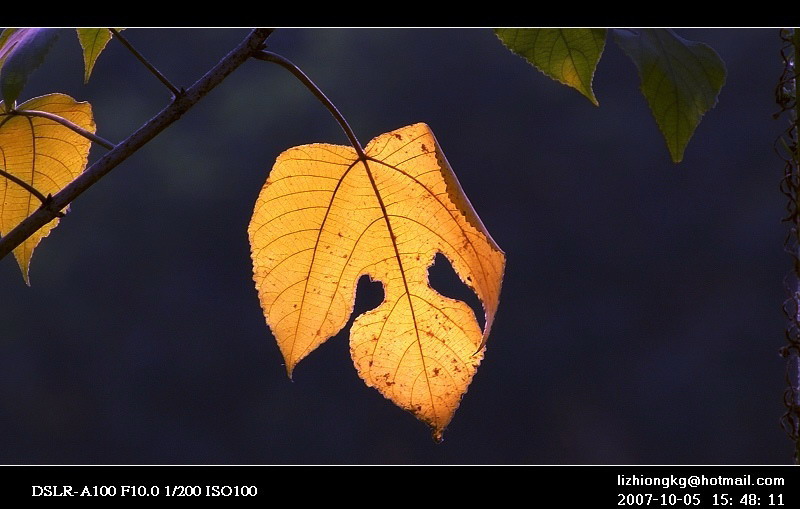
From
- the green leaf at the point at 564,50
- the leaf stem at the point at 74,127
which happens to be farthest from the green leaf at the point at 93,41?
the green leaf at the point at 564,50

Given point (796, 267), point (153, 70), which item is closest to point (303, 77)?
point (153, 70)

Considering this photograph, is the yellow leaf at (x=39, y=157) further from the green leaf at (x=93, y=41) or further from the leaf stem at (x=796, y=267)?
the leaf stem at (x=796, y=267)

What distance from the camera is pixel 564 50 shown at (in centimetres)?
20

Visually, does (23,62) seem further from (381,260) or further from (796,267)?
(796,267)

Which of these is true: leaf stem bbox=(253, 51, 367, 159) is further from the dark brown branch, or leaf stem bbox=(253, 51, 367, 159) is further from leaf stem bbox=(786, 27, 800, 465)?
leaf stem bbox=(786, 27, 800, 465)

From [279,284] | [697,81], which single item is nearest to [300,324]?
[279,284]

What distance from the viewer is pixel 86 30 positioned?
0.23 m

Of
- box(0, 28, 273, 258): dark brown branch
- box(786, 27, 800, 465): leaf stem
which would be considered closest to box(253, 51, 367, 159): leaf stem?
box(0, 28, 273, 258): dark brown branch

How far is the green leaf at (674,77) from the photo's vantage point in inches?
7.2

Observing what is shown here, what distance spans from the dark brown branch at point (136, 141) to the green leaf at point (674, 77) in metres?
0.09

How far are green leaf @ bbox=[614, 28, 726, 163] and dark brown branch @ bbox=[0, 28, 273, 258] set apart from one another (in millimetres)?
91

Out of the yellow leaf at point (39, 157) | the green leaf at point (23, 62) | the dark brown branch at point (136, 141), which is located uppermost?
the yellow leaf at point (39, 157)

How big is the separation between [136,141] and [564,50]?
0.11 metres

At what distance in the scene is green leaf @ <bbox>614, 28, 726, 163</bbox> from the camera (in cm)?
18
